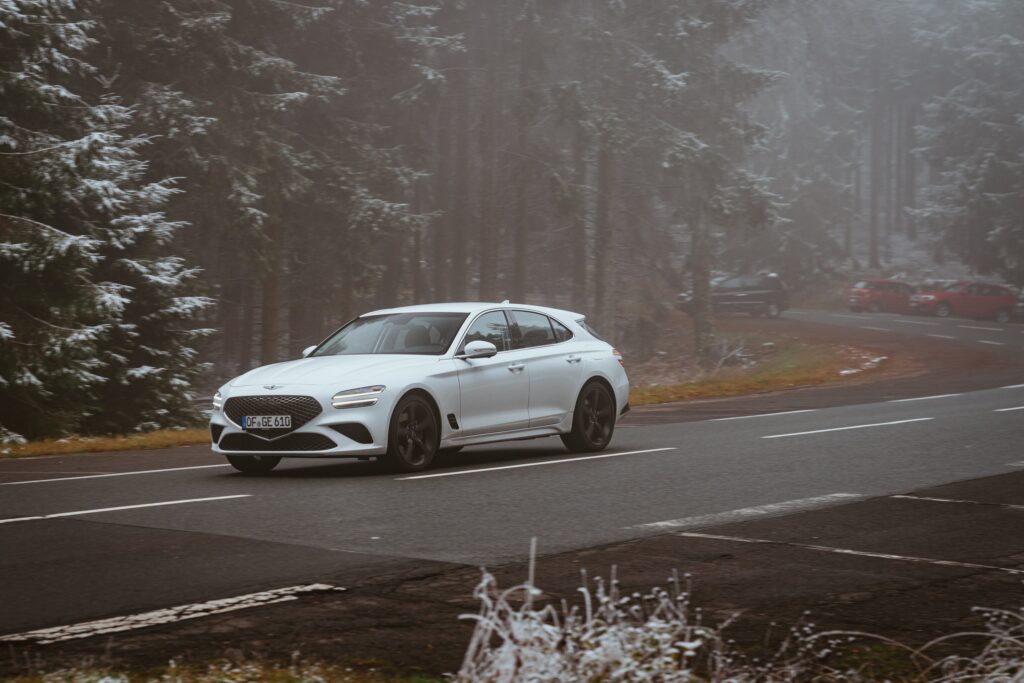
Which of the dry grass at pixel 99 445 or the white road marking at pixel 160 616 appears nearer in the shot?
the white road marking at pixel 160 616

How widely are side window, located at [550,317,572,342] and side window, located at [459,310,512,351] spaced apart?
0.74m

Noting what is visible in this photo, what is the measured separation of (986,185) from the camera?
64938 mm

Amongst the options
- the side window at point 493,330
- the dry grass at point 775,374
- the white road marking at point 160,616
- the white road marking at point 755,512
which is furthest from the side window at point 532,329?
the dry grass at point 775,374

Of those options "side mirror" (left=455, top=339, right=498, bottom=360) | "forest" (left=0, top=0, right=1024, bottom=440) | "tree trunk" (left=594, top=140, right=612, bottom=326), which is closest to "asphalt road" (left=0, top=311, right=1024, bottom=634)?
"side mirror" (left=455, top=339, right=498, bottom=360)

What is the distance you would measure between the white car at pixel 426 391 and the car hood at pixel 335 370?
0.5 inches

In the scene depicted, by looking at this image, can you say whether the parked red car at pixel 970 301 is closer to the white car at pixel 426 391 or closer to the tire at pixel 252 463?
the white car at pixel 426 391

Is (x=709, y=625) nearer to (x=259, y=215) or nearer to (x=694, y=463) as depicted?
(x=694, y=463)

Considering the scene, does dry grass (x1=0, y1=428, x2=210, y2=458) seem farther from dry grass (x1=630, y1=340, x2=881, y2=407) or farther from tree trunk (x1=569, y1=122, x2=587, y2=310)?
tree trunk (x1=569, y1=122, x2=587, y2=310)

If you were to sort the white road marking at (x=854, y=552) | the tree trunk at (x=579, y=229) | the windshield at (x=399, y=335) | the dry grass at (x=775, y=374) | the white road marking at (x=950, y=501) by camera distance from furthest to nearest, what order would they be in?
the tree trunk at (x=579, y=229), the dry grass at (x=775, y=374), the windshield at (x=399, y=335), the white road marking at (x=950, y=501), the white road marking at (x=854, y=552)

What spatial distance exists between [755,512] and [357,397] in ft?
12.1

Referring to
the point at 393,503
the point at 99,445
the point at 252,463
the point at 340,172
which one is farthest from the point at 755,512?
the point at 340,172

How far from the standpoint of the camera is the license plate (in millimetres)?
11508

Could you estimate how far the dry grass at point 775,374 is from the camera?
26250mm

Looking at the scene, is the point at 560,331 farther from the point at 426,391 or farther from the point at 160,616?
the point at 160,616
